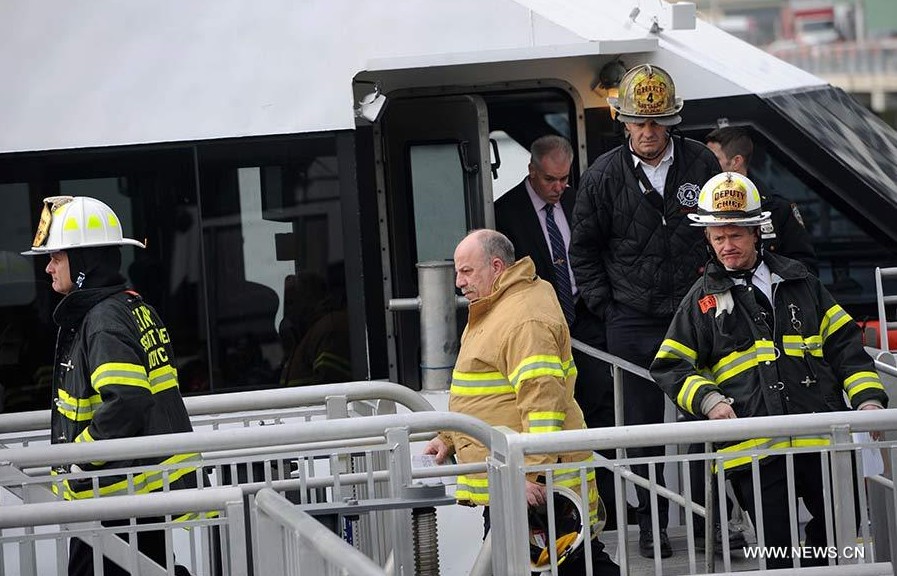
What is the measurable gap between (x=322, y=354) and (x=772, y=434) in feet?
9.90

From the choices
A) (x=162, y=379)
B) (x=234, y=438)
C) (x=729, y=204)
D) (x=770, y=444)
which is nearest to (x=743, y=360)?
(x=770, y=444)

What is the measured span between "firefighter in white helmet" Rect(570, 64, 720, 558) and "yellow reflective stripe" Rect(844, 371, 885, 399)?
137cm

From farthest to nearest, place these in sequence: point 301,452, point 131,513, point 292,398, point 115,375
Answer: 1. point 292,398
2. point 301,452
3. point 115,375
4. point 131,513

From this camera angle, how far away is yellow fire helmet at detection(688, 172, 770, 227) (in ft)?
18.8

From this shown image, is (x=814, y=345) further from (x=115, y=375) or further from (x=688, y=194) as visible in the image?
(x=115, y=375)

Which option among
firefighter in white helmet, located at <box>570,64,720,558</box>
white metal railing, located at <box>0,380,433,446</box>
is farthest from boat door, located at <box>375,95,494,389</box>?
white metal railing, located at <box>0,380,433,446</box>

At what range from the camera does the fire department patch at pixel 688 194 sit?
22.7 ft

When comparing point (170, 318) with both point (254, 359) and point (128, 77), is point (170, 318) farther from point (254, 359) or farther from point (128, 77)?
point (128, 77)

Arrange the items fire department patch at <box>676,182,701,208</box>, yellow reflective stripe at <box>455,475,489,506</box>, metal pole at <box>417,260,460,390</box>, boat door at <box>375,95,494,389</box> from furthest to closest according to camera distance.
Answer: boat door at <box>375,95,494,389</box>
metal pole at <box>417,260,460,390</box>
fire department patch at <box>676,182,701,208</box>
yellow reflective stripe at <box>455,475,489,506</box>

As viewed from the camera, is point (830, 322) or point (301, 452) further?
point (830, 322)

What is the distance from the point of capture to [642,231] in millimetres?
6992

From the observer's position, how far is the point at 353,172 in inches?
294

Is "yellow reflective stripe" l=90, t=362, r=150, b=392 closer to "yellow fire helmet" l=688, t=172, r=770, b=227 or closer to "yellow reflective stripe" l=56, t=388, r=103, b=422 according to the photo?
"yellow reflective stripe" l=56, t=388, r=103, b=422

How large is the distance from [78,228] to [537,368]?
1.71 m
